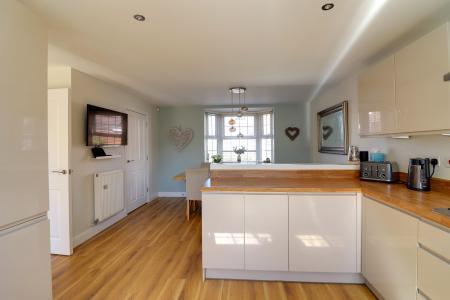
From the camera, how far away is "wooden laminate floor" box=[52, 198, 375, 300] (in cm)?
196

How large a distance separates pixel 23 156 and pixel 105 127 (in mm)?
1959

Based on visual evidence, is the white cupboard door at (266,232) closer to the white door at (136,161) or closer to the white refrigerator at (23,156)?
the white refrigerator at (23,156)

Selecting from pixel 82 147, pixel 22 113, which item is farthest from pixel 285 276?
pixel 82 147

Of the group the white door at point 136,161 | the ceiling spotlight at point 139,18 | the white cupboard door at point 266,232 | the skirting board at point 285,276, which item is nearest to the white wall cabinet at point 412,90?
the white cupboard door at point 266,232

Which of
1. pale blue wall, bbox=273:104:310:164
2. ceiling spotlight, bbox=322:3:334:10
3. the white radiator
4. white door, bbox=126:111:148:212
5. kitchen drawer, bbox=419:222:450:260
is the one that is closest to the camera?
kitchen drawer, bbox=419:222:450:260

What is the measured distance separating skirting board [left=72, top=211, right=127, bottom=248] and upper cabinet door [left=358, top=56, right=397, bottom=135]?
362 cm

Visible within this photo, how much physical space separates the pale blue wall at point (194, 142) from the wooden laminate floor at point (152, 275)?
2409 millimetres

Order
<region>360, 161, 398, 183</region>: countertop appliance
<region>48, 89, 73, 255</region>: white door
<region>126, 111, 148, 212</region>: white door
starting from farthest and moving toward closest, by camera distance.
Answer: <region>126, 111, 148, 212</region>: white door → <region>48, 89, 73, 255</region>: white door → <region>360, 161, 398, 183</region>: countertop appliance

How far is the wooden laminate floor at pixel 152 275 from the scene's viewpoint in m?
1.96

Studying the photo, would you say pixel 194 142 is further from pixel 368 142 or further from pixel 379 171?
pixel 379 171

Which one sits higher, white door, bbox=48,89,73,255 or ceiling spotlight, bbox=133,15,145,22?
ceiling spotlight, bbox=133,15,145,22

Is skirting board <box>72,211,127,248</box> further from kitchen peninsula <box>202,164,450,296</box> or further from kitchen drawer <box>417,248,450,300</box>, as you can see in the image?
kitchen drawer <box>417,248,450,300</box>

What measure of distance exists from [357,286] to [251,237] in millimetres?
1047

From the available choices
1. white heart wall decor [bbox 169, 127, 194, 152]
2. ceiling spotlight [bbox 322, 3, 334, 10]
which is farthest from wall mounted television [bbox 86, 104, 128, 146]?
ceiling spotlight [bbox 322, 3, 334, 10]
